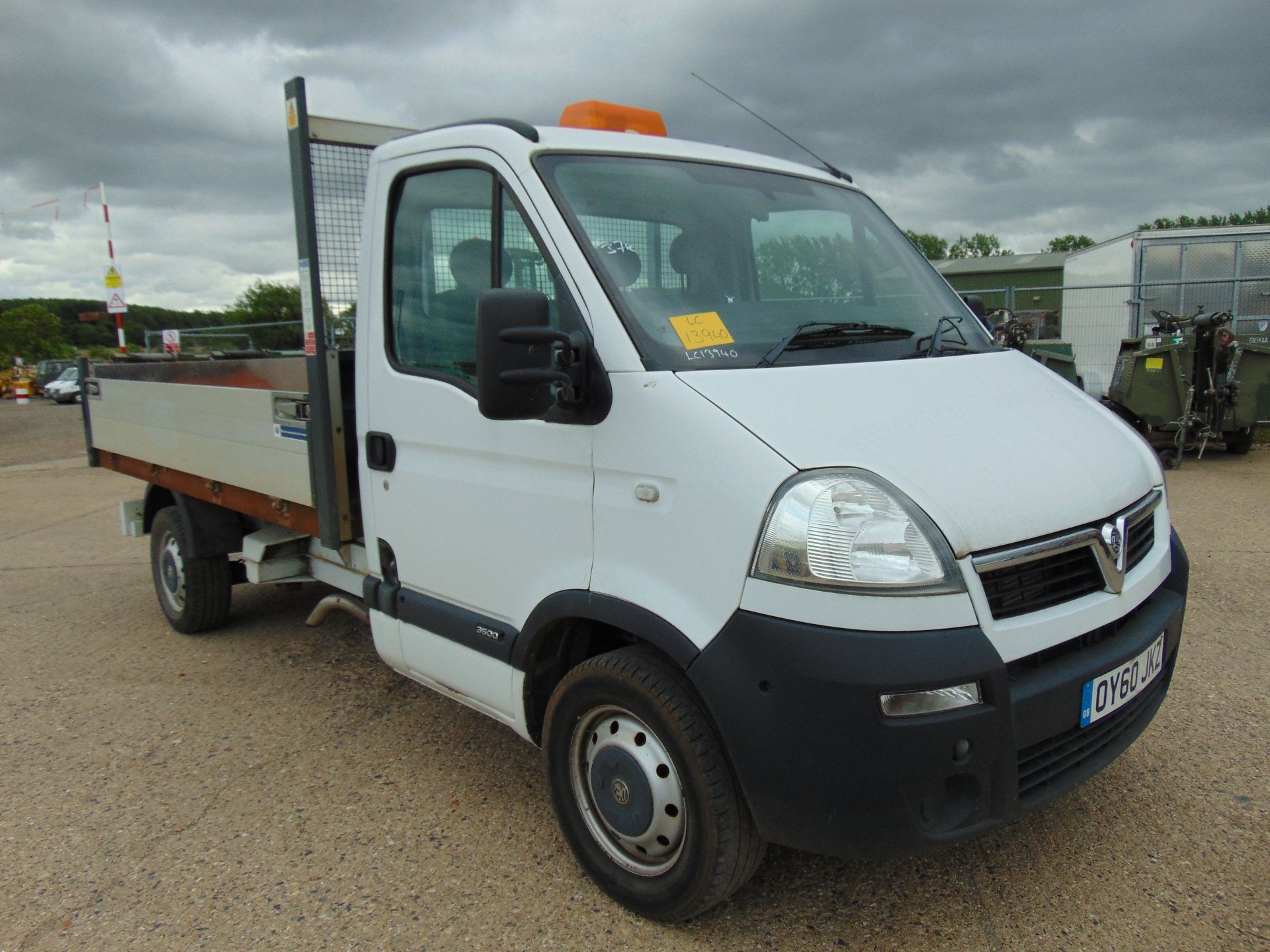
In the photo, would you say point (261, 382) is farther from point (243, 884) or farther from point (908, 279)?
point (908, 279)

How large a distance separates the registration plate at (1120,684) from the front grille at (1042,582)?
0.22 m

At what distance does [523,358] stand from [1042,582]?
4.51 feet

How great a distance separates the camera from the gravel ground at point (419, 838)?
8.44ft

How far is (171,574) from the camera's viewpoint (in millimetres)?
5285

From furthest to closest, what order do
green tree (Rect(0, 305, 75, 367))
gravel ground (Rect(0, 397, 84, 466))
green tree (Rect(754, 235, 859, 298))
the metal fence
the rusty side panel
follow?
green tree (Rect(0, 305, 75, 367))
gravel ground (Rect(0, 397, 84, 466))
the metal fence
the rusty side panel
green tree (Rect(754, 235, 859, 298))

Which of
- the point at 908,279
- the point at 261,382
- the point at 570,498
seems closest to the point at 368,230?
the point at 261,382

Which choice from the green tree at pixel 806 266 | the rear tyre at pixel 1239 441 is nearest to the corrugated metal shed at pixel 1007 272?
the rear tyre at pixel 1239 441

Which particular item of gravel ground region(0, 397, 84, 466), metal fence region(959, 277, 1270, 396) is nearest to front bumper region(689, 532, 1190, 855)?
gravel ground region(0, 397, 84, 466)

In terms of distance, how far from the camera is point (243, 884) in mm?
2859

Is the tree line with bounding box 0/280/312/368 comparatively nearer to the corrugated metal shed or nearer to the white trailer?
the white trailer

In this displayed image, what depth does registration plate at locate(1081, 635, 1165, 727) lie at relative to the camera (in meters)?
2.31

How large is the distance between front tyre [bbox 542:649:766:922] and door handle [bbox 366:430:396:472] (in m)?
1.06

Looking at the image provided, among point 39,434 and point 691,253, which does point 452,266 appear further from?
point 39,434

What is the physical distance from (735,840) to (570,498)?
0.97 meters
